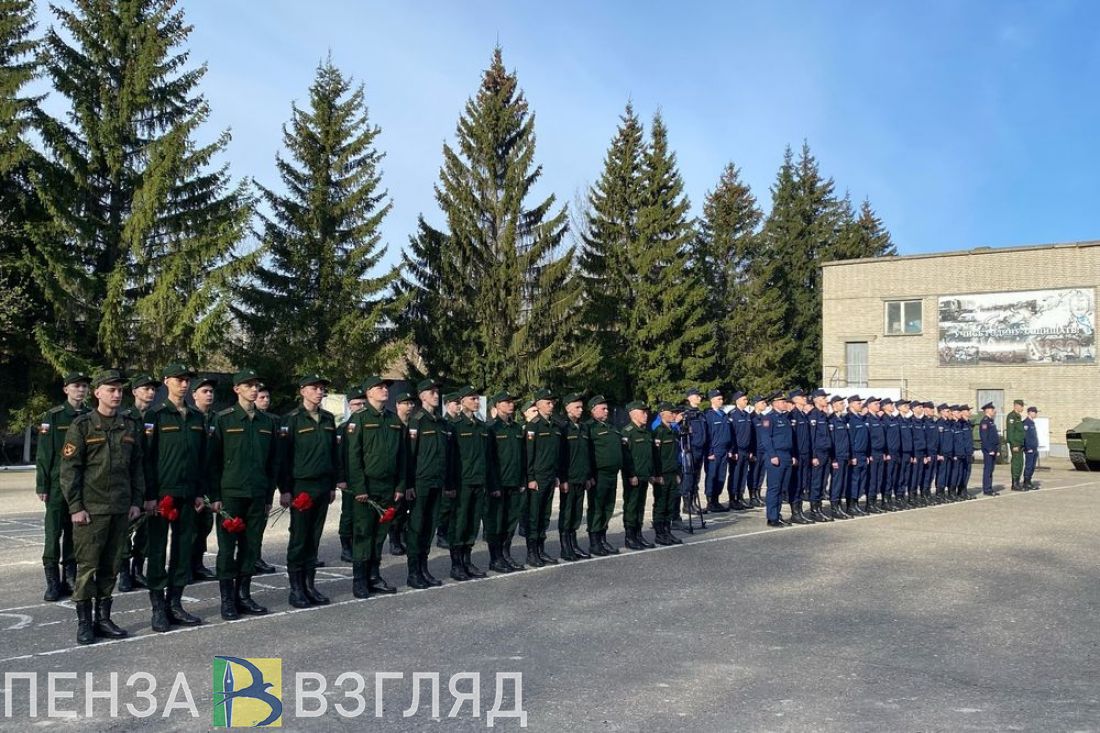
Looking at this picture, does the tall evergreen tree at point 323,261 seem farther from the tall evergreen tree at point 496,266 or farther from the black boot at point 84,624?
the black boot at point 84,624

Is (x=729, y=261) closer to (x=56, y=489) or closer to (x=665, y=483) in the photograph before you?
(x=665, y=483)

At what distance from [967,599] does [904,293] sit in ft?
112

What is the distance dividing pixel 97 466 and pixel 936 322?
37805 mm

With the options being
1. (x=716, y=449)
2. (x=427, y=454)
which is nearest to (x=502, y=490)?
(x=427, y=454)

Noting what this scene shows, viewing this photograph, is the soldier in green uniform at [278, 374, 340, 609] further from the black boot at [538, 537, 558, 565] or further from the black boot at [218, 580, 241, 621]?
the black boot at [538, 537, 558, 565]

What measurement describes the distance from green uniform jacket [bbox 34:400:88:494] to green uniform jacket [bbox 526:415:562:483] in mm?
4659

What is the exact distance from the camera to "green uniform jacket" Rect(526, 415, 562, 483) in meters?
10.9

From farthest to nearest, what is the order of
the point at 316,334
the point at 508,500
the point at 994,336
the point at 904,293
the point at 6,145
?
the point at 904,293
the point at 994,336
the point at 316,334
the point at 6,145
the point at 508,500

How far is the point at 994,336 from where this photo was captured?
37.7m

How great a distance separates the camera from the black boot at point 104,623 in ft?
23.6

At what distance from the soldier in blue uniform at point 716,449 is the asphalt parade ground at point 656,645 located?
4.99 metres

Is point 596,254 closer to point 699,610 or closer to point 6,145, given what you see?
point 6,145

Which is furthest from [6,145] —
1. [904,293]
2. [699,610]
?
[904,293]

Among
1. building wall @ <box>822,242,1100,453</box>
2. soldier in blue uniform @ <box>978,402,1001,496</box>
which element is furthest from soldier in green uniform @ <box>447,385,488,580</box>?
building wall @ <box>822,242,1100,453</box>
